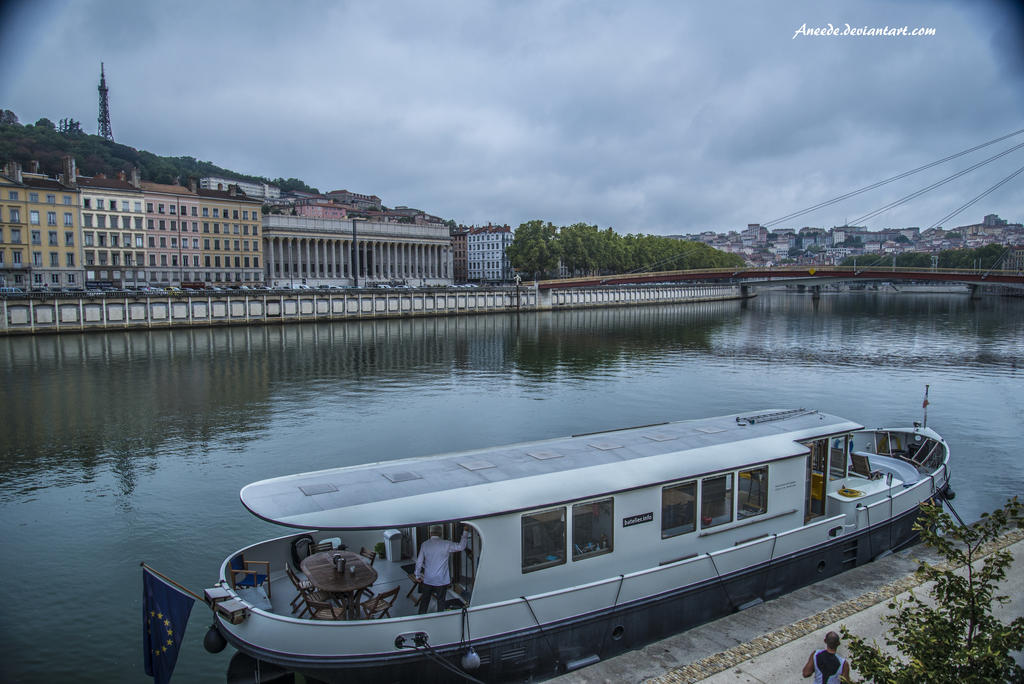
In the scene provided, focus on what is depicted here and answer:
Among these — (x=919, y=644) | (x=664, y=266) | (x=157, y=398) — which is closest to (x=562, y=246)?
(x=664, y=266)

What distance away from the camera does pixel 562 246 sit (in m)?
147

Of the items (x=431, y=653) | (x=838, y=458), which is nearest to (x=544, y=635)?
(x=431, y=653)

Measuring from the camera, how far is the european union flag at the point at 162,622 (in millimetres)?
10500

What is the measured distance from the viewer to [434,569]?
35.7 feet

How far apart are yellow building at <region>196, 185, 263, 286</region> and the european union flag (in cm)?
11429

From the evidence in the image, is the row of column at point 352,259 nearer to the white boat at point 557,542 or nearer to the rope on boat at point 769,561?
the white boat at point 557,542

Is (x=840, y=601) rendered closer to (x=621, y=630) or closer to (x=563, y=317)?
(x=621, y=630)

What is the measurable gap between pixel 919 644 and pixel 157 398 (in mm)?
38064

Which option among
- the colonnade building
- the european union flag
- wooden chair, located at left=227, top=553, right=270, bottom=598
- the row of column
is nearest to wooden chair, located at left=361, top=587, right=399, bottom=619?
wooden chair, located at left=227, top=553, right=270, bottom=598

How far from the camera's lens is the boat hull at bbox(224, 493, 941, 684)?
411 inches

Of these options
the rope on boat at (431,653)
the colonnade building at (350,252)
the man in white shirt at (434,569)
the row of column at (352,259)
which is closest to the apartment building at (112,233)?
the colonnade building at (350,252)

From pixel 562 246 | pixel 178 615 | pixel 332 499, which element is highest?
pixel 562 246

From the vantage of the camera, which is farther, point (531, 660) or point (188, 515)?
point (188, 515)

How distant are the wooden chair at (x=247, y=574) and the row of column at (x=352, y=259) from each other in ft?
408
